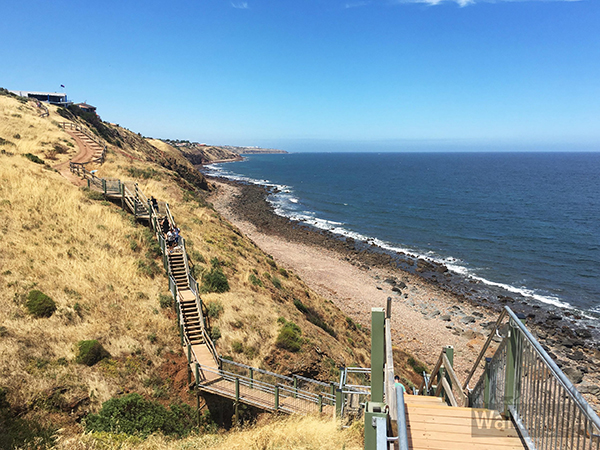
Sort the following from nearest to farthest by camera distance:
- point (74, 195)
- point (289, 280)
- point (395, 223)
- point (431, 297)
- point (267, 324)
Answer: point (267, 324)
point (74, 195)
point (289, 280)
point (431, 297)
point (395, 223)

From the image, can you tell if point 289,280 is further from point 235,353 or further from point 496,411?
point 496,411

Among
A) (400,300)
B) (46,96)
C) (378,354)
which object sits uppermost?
(46,96)

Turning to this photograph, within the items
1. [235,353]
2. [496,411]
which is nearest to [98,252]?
[235,353]

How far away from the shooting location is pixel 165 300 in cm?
1786

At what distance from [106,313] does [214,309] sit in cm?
470

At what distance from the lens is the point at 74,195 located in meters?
23.7

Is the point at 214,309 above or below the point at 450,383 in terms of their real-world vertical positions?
below

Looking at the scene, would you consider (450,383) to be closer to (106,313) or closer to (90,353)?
(90,353)

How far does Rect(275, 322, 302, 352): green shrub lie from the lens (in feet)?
58.3

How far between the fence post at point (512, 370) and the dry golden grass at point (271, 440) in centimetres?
423

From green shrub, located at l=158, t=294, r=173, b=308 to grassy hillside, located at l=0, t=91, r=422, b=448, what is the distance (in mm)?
63

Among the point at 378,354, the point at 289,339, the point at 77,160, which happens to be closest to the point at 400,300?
the point at 289,339

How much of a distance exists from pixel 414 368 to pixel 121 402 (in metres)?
18.1

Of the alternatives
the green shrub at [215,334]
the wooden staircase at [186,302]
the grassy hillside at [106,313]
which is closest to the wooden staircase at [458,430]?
the grassy hillside at [106,313]
